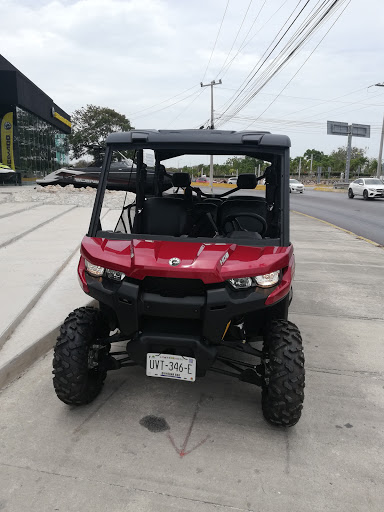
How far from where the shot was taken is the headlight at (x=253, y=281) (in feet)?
8.73

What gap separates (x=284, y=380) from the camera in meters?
2.74

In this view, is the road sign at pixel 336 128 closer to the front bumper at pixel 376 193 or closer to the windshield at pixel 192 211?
the front bumper at pixel 376 193

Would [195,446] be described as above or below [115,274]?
below

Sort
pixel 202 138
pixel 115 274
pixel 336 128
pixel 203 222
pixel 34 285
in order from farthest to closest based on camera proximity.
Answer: pixel 336 128
pixel 34 285
pixel 203 222
pixel 202 138
pixel 115 274

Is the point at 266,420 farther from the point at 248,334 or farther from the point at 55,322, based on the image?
the point at 55,322

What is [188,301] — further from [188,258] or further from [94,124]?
[94,124]

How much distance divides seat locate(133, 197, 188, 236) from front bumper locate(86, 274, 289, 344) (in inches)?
32.8

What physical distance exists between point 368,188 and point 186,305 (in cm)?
2687

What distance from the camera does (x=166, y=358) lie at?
2.81 meters

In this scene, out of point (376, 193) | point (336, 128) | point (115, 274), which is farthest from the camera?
point (336, 128)

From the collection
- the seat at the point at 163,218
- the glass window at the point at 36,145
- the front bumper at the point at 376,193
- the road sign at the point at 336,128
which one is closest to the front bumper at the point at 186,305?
the seat at the point at 163,218

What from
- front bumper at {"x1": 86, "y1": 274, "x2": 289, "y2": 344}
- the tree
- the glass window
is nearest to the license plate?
front bumper at {"x1": 86, "y1": 274, "x2": 289, "y2": 344}

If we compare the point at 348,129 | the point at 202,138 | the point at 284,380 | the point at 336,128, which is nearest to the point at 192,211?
the point at 202,138

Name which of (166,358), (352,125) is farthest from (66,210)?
(352,125)
